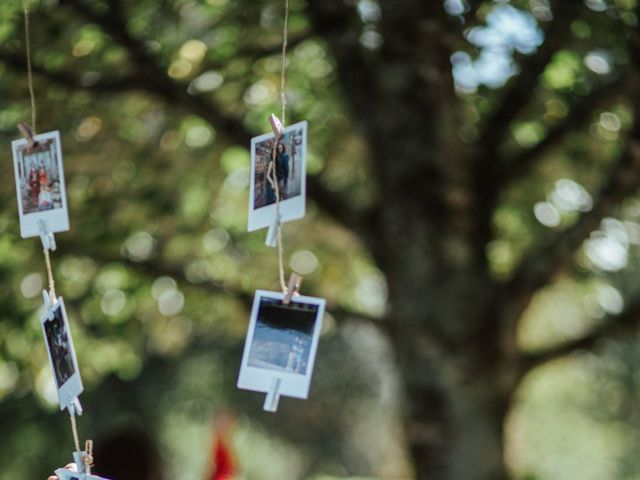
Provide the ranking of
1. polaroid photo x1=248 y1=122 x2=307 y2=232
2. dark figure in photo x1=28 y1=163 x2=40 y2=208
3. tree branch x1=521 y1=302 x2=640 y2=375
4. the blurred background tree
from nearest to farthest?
1. polaroid photo x1=248 y1=122 x2=307 y2=232
2. dark figure in photo x1=28 y1=163 x2=40 y2=208
3. the blurred background tree
4. tree branch x1=521 y1=302 x2=640 y2=375

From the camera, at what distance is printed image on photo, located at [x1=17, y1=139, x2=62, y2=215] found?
5.25 ft

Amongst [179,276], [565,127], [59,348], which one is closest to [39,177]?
[59,348]

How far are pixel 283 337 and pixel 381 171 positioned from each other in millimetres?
1717

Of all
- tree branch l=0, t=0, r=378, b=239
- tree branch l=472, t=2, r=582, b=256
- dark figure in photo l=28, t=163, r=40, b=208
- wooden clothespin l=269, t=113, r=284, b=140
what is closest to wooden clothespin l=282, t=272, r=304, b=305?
wooden clothespin l=269, t=113, r=284, b=140

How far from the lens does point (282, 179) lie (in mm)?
1530

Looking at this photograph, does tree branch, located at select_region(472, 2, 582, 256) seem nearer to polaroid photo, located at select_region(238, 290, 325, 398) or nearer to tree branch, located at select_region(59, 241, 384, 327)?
tree branch, located at select_region(59, 241, 384, 327)

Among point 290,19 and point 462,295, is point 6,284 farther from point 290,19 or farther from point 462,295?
point 462,295

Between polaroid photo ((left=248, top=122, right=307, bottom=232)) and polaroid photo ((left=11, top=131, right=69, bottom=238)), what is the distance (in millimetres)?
350

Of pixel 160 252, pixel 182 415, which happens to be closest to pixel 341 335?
pixel 182 415

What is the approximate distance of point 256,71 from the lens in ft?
10.8

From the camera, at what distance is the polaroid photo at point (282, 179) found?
1.52 m

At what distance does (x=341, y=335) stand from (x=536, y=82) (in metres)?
12.8

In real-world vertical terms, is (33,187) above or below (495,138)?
below

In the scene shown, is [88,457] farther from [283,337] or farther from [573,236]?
[573,236]
